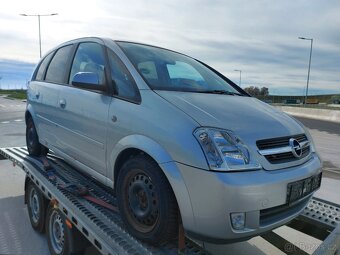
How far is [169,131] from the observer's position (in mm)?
2273

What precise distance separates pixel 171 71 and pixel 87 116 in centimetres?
86

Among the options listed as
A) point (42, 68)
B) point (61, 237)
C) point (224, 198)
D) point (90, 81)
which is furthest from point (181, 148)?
point (42, 68)

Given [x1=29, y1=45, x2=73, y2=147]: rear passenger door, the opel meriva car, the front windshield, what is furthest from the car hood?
[x1=29, y1=45, x2=73, y2=147]: rear passenger door

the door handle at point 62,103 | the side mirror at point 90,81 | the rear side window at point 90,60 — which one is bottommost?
the door handle at point 62,103

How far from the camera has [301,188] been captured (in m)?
2.43

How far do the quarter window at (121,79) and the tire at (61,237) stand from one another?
1.30 metres

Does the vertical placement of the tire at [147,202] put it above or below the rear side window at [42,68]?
below

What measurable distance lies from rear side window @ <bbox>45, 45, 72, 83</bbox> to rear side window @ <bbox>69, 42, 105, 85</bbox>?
25 cm

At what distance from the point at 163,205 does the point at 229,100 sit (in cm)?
105

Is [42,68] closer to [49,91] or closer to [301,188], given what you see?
[49,91]

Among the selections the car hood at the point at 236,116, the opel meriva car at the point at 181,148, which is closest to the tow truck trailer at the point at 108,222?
the opel meriva car at the point at 181,148

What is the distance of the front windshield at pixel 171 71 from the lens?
2.89m

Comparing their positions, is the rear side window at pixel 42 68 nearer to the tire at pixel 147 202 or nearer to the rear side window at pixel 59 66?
the rear side window at pixel 59 66

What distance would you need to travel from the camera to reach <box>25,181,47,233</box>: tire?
3.87 metres
